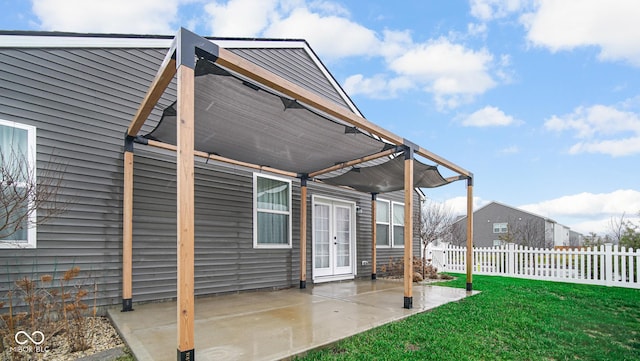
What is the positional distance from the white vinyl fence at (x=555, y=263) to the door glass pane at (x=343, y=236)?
14.3ft

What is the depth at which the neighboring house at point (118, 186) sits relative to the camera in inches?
170

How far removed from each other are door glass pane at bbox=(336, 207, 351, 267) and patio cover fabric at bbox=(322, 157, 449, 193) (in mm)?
752

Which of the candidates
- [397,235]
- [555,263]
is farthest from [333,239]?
[555,263]

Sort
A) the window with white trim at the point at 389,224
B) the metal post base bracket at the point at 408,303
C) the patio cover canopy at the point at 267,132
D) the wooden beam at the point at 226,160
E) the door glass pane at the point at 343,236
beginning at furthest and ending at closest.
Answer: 1. the window with white trim at the point at 389,224
2. the door glass pane at the point at 343,236
3. the wooden beam at the point at 226,160
4. the metal post base bracket at the point at 408,303
5. the patio cover canopy at the point at 267,132

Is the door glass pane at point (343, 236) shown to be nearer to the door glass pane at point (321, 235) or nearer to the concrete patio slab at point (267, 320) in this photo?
the door glass pane at point (321, 235)

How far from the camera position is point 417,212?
11.9 metres

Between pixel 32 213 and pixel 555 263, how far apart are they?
1187cm

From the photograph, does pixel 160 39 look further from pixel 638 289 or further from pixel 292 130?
pixel 638 289

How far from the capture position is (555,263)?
10.1m

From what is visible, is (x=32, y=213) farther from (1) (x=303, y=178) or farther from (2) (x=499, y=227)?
(2) (x=499, y=227)

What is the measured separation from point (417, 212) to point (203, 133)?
8816 millimetres

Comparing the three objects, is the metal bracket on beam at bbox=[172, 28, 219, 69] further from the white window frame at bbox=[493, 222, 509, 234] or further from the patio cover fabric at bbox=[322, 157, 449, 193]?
the white window frame at bbox=[493, 222, 509, 234]

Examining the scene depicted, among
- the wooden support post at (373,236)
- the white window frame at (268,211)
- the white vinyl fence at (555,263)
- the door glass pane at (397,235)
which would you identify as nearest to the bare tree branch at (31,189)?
the white window frame at (268,211)

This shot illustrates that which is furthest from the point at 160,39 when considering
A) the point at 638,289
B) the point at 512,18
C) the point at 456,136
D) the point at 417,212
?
the point at 456,136
